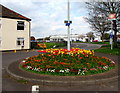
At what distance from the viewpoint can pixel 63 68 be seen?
5090 millimetres

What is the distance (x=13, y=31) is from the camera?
55.3 feet

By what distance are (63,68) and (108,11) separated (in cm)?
1404

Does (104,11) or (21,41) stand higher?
(104,11)

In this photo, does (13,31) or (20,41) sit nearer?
(13,31)

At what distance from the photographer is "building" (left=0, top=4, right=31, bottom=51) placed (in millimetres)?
16003

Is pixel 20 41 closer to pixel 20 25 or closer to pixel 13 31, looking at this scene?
pixel 13 31

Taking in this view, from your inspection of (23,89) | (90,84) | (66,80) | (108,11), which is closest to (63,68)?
(66,80)

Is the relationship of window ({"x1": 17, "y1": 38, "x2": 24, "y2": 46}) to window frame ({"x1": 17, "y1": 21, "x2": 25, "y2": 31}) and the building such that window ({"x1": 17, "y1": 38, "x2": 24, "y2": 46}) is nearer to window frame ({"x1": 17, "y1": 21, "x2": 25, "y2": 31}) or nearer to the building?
the building

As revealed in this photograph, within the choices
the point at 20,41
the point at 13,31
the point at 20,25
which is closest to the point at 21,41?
the point at 20,41

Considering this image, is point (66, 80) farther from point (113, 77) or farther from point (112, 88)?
point (113, 77)

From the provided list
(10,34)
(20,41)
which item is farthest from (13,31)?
(20,41)

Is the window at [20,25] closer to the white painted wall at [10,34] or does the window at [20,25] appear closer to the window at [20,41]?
the white painted wall at [10,34]

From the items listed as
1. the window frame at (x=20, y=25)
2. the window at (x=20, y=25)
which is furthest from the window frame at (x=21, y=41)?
the window at (x=20, y=25)

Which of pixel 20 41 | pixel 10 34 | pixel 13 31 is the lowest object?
pixel 20 41
